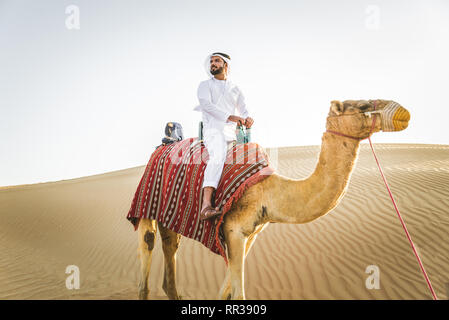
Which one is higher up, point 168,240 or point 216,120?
point 216,120

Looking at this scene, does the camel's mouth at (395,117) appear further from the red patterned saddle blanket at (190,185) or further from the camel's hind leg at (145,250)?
the camel's hind leg at (145,250)

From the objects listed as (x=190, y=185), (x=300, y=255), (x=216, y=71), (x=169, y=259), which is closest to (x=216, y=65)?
(x=216, y=71)

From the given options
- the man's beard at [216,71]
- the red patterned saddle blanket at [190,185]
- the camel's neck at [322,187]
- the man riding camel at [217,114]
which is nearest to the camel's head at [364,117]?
the camel's neck at [322,187]

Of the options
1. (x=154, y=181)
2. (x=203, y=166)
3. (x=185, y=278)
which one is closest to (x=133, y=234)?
(x=185, y=278)

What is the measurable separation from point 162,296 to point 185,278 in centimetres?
100

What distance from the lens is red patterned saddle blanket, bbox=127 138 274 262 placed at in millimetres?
3461

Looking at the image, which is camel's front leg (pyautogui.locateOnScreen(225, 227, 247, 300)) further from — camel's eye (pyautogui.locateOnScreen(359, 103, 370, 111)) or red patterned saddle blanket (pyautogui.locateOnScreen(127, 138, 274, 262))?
camel's eye (pyautogui.locateOnScreen(359, 103, 370, 111))

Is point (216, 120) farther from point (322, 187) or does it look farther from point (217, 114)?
point (322, 187)

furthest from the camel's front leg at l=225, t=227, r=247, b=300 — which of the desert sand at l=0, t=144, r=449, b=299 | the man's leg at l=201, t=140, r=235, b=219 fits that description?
the desert sand at l=0, t=144, r=449, b=299

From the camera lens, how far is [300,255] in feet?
22.6

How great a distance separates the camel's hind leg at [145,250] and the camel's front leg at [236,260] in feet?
5.70

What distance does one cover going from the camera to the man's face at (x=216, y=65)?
393 cm

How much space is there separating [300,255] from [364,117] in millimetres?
4766

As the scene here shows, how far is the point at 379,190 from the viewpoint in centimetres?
912
